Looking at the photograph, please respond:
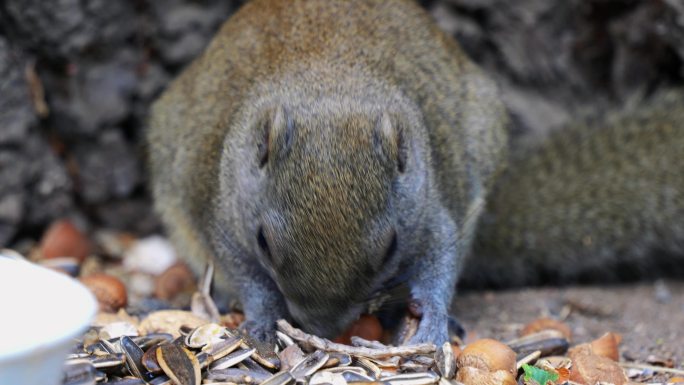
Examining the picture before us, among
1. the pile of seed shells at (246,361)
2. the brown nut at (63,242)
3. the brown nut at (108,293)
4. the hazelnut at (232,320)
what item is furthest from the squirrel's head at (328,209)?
the brown nut at (63,242)

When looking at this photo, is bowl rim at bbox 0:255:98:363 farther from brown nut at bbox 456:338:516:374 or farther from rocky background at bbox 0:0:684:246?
rocky background at bbox 0:0:684:246

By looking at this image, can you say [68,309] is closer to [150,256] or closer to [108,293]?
[108,293]

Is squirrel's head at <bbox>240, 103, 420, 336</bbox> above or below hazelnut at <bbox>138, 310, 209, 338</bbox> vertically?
above

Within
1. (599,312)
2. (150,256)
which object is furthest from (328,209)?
(150,256)

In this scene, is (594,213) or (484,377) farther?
(594,213)

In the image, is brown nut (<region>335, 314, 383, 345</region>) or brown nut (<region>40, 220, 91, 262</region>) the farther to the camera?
brown nut (<region>40, 220, 91, 262</region>)

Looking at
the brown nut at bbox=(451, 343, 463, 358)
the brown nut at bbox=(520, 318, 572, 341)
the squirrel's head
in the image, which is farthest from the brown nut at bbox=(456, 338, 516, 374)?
the brown nut at bbox=(520, 318, 572, 341)

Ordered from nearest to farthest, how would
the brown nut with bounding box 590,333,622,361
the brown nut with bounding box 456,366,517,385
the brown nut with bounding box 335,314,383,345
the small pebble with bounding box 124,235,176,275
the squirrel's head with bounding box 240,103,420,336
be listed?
the squirrel's head with bounding box 240,103,420,336, the brown nut with bounding box 456,366,517,385, the brown nut with bounding box 335,314,383,345, the brown nut with bounding box 590,333,622,361, the small pebble with bounding box 124,235,176,275

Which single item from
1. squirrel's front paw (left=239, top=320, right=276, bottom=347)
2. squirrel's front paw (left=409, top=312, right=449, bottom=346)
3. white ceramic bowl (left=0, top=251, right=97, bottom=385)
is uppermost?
white ceramic bowl (left=0, top=251, right=97, bottom=385)
